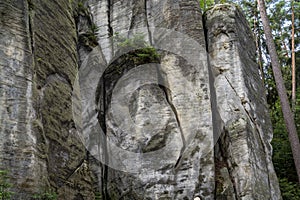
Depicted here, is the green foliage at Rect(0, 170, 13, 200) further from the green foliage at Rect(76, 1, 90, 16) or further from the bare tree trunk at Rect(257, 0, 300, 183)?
the bare tree trunk at Rect(257, 0, 300, 183)

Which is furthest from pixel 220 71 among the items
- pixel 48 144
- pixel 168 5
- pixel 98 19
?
pixel 48 144

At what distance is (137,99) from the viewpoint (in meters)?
10.2

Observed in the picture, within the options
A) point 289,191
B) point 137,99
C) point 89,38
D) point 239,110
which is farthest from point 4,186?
point 289,191

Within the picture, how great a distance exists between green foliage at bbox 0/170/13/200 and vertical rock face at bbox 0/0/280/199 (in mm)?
612

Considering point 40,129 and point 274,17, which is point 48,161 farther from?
point 274,17

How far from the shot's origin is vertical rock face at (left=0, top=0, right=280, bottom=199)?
22.2 ft

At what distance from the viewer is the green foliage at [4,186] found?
5.21m

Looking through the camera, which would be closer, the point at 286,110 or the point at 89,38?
the point at 89,38

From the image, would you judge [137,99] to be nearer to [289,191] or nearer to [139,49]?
[139,49]

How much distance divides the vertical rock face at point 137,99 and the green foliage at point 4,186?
0.61 meters

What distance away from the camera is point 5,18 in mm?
6504

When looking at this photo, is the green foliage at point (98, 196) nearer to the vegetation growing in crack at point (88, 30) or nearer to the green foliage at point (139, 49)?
the green foliage at point (139, 49)

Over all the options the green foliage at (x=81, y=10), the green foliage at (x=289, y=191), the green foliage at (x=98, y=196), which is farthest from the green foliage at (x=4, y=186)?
the green foliage at (x=289, y=191)

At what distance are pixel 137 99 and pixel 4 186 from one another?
5.27 m
